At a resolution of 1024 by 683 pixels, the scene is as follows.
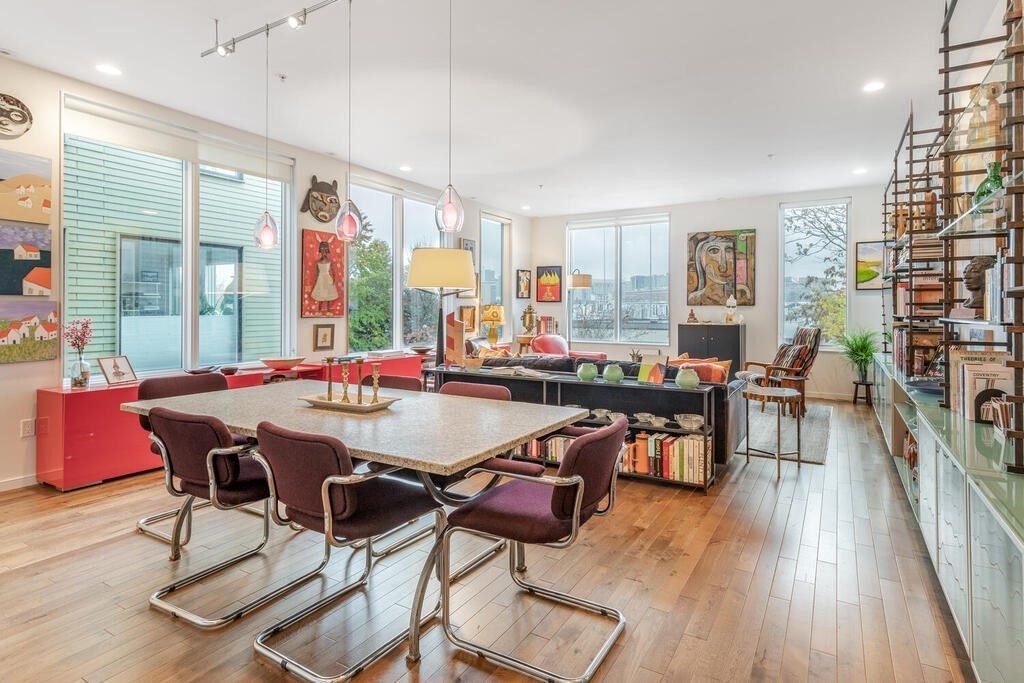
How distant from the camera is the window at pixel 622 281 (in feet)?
29.3

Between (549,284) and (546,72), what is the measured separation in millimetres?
6005

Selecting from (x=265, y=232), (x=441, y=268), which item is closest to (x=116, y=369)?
(x=265, y=232)

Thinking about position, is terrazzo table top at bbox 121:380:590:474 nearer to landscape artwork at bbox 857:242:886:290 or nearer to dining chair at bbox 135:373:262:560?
dining chair at bbox 135:373:262:560

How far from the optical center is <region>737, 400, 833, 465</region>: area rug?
4816 millimetres

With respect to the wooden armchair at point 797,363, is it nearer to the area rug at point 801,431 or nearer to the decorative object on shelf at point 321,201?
the area rug at point 801,431

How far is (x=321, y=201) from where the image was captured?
19.2 ft

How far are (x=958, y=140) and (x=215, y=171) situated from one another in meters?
5.48

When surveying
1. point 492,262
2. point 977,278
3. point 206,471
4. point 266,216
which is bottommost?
point 206,471

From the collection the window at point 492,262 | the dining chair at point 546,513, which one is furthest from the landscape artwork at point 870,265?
the dining chair at point 546,513

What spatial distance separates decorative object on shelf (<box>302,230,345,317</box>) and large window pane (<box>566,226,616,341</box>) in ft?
15.4

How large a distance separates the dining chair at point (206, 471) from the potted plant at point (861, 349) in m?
7.21

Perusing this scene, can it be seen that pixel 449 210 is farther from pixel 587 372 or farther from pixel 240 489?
pixel 240 489

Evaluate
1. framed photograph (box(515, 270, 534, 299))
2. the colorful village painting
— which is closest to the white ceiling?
the colorful village painting

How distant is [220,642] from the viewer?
2.08 meters
